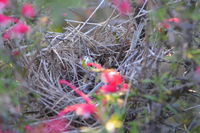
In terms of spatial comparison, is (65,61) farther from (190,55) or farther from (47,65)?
(190,55)

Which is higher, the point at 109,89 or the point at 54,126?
the point at 109,89

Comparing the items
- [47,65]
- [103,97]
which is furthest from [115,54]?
[103,97]

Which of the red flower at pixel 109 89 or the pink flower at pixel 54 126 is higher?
the red flower at pixel 109 89

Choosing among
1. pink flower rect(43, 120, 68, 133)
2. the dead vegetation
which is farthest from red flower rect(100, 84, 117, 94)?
pink flower rect(43, 120, 68, 133)

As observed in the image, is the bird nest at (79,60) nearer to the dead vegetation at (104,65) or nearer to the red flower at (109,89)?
the dead vegetation at (104,65)

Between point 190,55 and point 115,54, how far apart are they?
90cm

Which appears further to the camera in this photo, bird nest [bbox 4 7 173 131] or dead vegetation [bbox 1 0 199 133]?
bird nest [bbox 4 7 173 131]

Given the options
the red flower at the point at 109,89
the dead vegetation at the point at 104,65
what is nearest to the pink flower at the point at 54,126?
the dead vegetation at the point at 104,65

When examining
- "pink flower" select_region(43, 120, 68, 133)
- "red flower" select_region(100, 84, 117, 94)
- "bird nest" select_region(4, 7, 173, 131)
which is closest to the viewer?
"red flower" select_region(100, 84, 117, 94)

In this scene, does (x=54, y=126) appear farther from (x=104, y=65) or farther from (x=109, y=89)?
(x=104, y=65)

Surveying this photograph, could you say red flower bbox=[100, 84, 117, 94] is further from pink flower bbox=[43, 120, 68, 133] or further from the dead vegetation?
pink flower bbox=[43, 120, 68, 133]

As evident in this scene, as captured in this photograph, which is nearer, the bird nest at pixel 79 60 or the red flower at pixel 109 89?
the red flower at pixel 109 89

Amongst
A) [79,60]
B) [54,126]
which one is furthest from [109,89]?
[79,60]

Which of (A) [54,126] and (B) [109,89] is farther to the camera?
(A) [54,126]
